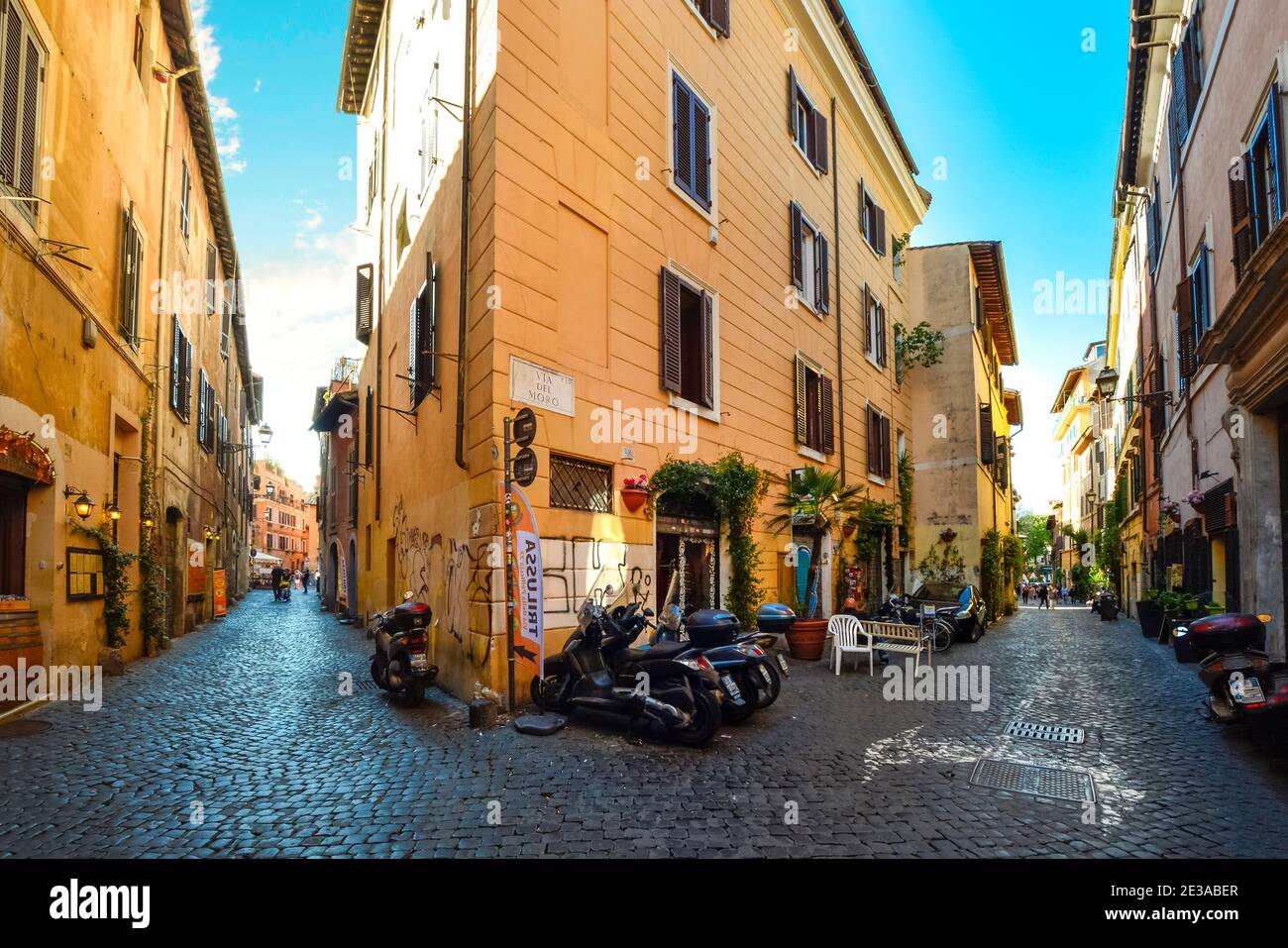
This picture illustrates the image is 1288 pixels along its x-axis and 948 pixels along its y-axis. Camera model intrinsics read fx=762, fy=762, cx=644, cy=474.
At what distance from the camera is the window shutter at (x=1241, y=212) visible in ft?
28.1

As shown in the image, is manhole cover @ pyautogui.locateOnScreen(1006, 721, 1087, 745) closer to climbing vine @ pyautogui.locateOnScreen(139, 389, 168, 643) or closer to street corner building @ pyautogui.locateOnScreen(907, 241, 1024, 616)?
climbing vine @ pyautogui.locateOnScreen(139, 389, 168, 643)

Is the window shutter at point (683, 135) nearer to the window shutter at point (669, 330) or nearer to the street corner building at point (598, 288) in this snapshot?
the street corner building at point (598, 288)

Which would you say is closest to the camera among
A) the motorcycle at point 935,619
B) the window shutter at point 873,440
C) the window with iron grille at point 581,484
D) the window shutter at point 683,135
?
the window with iron grille at point 581,484

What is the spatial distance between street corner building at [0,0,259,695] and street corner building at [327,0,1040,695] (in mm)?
3667

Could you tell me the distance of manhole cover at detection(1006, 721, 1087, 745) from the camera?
6.45m

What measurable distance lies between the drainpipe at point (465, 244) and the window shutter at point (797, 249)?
294 inches

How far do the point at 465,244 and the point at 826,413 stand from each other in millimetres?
9366

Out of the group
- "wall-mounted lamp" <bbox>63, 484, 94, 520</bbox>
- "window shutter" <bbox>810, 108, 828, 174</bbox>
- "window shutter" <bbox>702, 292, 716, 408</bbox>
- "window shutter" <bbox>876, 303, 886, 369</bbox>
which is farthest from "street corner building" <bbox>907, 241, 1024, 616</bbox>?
"wall-mounted lamp" <bbox>63, 484, 94, 520</bbox>

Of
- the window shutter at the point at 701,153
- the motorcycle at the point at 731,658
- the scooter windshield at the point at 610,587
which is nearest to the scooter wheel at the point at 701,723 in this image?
the motorcycle at the point at 731,658

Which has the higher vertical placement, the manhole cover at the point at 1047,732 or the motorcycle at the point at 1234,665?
the motorcycle at the point at 1234,665

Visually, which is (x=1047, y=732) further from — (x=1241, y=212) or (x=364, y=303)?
(x=364, y=303)

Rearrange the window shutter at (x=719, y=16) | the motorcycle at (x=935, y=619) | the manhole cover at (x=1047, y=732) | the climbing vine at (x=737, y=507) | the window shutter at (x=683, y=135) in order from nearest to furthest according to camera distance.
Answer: the manhole cover at (x=1047, y=732), the climbing vine at (x=737, y=507), the window shutter at (x=683, y=135), the window shutter at (x=719, y=16), the motorcycle at (x=935, y=619)
